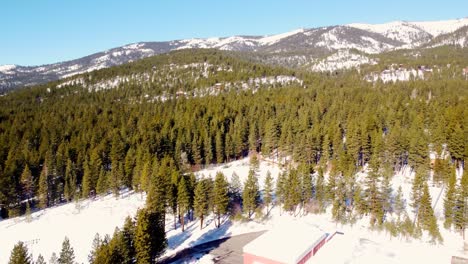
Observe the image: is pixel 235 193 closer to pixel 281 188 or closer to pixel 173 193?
pixel 281 188

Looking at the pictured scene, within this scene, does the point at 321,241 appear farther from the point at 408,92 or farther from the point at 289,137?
the point at 408,92

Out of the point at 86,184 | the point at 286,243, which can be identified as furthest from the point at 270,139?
the point at 286,243

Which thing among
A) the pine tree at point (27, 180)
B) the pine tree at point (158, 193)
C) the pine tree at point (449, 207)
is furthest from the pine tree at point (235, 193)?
the pine tree at point (27, 180)

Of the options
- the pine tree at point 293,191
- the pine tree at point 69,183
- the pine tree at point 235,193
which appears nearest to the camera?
the pine tree at point 293,191

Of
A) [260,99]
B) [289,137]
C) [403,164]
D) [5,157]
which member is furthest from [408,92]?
[5,157]

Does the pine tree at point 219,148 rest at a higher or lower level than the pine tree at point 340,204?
higher

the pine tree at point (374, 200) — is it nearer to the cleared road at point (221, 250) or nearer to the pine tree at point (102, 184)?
the cleared road at point (221, 250)
